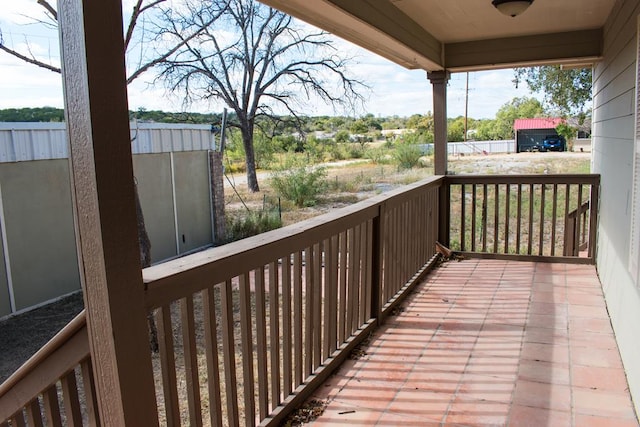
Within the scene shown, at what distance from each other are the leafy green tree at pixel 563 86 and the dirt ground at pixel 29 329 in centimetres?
1009

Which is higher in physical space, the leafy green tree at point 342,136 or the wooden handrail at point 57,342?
the leafy green tree at point 342,136

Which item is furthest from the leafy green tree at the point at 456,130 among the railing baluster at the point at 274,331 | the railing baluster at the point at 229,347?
the railing baluster at the point at 229,347

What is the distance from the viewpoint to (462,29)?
4.42 m

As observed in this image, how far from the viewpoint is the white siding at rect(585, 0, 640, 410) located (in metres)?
2.59

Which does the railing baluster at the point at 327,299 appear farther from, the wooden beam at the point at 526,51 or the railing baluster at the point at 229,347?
the wooden beam at the point at 526,51

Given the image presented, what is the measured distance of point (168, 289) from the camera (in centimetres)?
148

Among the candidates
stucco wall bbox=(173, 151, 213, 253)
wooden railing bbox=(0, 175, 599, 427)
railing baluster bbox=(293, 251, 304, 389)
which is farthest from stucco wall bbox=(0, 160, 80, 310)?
railing baluster bbox=(293, 251, 304, 389)

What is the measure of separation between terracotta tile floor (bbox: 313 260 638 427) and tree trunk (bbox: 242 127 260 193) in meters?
9.36

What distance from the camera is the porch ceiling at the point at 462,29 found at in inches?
117

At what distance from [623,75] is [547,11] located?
3.26 feet

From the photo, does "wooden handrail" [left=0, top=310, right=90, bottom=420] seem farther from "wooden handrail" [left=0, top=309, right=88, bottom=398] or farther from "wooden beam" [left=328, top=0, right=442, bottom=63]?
"wooden beam" [left=328, top=0, right=442, bottom=63]

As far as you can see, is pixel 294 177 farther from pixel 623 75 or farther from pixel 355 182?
pixel 623 75

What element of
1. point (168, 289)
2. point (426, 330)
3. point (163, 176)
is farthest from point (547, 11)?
point (163, 176)

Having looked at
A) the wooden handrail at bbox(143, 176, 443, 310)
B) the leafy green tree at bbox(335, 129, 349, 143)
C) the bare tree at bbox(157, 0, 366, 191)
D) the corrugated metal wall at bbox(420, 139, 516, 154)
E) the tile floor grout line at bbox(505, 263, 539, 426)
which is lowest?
the tile floor grout line at bbox(505, 263, 539, 426)
